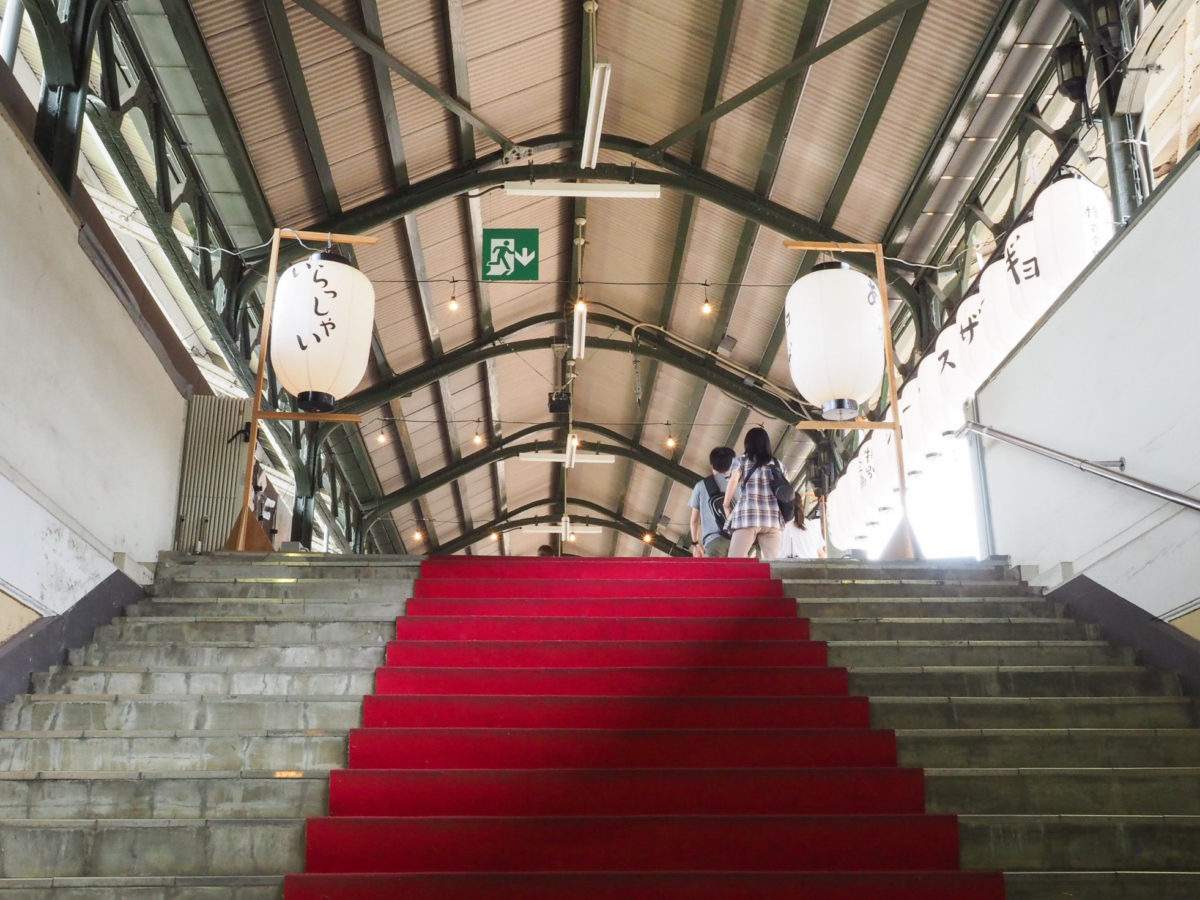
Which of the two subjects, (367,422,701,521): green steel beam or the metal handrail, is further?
(367,422,701,521): green steel beam

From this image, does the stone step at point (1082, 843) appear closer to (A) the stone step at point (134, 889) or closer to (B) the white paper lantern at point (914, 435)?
(A) the stone step at point (134, 889)

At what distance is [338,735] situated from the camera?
3631 millimetres

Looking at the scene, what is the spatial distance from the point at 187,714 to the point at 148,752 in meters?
0.26

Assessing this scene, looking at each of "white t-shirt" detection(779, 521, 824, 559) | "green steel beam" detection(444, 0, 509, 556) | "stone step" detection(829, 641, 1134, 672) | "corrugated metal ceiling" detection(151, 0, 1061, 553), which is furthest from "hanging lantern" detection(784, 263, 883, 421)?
"green steel beam" detection(444, 0, 509, 556)

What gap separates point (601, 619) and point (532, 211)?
301 inches

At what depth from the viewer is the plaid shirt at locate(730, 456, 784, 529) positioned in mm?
6734

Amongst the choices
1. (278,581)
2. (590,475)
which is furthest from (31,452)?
(590,475)

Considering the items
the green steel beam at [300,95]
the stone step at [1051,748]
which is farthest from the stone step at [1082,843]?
the green steel beam at [300,95]

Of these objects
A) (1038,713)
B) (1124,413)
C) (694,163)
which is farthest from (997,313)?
(694,163)

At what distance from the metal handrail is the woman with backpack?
1.14 m

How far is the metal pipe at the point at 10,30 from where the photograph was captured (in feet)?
18.0

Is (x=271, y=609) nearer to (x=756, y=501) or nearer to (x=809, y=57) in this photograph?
(x=756, y=501)

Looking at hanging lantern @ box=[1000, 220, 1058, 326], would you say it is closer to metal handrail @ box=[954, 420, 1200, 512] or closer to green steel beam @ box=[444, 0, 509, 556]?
metal handrail @ box=[954, 420, 1200, 512]

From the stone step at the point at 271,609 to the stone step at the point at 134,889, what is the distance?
1.94 m
